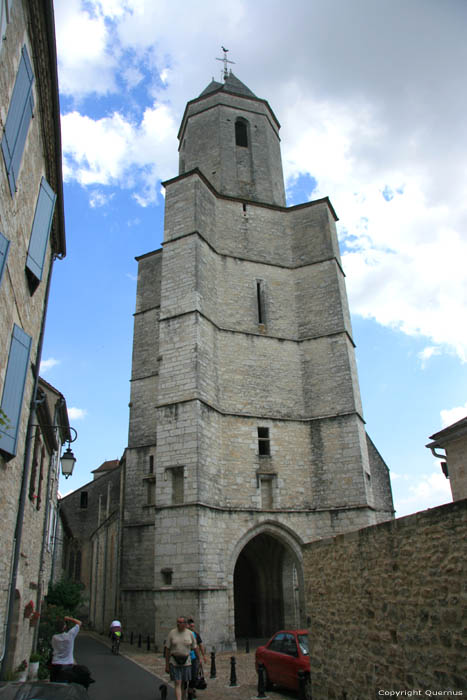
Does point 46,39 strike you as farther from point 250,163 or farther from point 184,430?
point 250,163

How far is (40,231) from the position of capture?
6.52 meters

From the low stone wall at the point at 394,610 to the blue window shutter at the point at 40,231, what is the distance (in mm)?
4921

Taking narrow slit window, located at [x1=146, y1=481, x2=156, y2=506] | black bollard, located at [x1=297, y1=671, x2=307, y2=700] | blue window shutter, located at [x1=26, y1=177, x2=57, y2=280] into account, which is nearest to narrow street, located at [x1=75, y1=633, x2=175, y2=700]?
black bollard, located at [x1=297, y1=671, x2=307, y2=700]

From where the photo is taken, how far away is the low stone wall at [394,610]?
378 cm

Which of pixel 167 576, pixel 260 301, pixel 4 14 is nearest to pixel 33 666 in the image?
pixel 167 576

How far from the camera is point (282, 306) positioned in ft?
52.9

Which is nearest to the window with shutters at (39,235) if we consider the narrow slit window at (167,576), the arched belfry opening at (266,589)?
the narrow slit window at (167,576)

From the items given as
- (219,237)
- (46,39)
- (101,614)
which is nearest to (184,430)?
(219,237)

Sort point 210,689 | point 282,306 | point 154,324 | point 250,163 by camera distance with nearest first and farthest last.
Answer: point 210,689
point 282,306
point 154,324
point 250,163

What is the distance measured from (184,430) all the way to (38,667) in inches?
227

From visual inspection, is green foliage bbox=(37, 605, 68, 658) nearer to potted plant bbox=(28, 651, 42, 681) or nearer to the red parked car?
potted plant bbox=(28, 651, 42, 681)

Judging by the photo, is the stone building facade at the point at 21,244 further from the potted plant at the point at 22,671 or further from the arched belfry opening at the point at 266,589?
the arched belfry opening at the point at 266,589

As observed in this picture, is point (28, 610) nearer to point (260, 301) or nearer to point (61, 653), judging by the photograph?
point (61, 653)

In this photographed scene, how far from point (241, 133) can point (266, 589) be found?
16381mm
